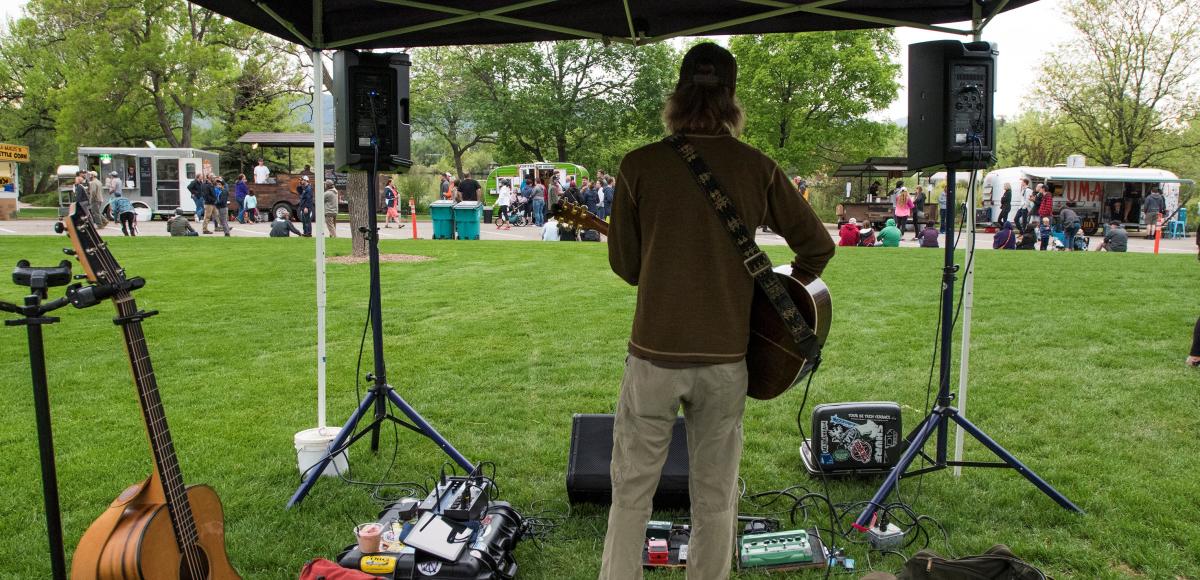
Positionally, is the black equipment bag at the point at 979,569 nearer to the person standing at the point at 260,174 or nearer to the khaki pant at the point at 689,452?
the khaki pant at the point at 689,452

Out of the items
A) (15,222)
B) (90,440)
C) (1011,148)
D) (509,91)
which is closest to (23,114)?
(15,222)

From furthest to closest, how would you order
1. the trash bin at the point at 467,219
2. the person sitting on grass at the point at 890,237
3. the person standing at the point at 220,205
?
the person standing at the point at 220,205 → the trash bin at the point at 467,219 → the person sitting on grass at the point at 890,237

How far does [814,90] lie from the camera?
3731cm

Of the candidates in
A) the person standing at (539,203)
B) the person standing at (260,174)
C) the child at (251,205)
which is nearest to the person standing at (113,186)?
the child at (251,205)

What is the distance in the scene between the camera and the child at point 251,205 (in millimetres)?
25984

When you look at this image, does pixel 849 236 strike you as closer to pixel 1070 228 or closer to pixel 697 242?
pixel 1070 228

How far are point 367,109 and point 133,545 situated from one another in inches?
91.6

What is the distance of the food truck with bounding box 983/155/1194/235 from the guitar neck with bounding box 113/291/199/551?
31411 mm

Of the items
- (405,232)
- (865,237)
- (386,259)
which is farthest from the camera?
(405,232)

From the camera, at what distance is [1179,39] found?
34.3m

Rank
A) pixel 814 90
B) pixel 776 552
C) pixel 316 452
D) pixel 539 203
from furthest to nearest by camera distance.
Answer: pixel 814 90 → pixel 539 203 → pixel 316 452 → pixel 776 552

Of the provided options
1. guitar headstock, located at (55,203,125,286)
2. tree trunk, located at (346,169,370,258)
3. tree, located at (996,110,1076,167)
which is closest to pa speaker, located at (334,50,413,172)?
guitar headstock, located at (55,203,125,286)

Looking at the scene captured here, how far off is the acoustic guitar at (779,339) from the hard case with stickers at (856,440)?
165 cm

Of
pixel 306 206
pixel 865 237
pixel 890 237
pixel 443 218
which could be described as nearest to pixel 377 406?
pixel 443 218
